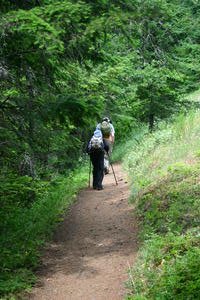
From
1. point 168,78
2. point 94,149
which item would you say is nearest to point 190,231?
point 94,149

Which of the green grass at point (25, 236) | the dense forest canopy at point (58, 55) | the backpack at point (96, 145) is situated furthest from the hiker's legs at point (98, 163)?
the dense forest canopy at point (58, 55)

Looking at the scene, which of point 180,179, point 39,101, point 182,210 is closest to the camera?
point 182,210

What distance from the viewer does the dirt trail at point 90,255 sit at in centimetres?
662

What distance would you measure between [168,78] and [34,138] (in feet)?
39.6

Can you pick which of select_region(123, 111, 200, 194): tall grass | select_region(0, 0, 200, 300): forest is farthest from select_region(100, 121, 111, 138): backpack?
select_region(0, 0, 200, 300): forest

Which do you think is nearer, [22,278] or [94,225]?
[22,278]

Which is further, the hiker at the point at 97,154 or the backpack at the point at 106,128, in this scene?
the backpack at the point at 106,128

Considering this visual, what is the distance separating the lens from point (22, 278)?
6879mm

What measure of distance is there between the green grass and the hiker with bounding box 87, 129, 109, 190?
1649mm

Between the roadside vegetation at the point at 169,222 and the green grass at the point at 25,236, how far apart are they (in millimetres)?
1805

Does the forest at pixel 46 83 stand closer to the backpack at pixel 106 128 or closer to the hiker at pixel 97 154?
the hiker at pixel 97 154

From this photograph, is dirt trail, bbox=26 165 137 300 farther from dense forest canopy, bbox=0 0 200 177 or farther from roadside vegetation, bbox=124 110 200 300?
dense forest canopy, bbox=0 0 200 177

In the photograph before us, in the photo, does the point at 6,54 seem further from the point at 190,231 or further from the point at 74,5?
the point at 190,231

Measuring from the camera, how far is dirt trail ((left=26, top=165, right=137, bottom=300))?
21.7 ft
